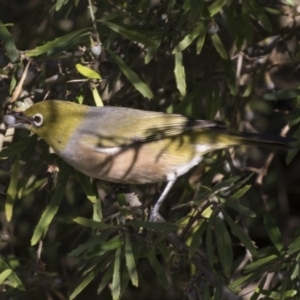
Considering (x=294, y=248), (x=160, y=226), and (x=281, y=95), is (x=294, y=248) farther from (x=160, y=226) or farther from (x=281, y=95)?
(x=281, y=95)

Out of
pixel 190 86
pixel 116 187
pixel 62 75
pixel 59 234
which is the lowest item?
pixel 59 234

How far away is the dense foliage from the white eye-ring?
3.5 inches

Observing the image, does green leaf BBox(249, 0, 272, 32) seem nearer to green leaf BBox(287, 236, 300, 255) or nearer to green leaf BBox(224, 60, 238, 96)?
green leaf BBox(224, 60, 238, 96)

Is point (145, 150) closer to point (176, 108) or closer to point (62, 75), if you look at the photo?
point (176, 108)

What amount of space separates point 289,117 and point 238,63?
788 mm

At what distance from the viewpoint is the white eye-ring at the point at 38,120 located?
147 inches

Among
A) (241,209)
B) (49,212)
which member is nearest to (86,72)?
(49,212)

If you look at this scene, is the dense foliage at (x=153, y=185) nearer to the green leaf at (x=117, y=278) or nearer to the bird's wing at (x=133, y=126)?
the green leaf at (x=117, y=278)

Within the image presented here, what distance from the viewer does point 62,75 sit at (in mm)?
3600

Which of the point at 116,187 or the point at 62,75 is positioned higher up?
the point at 62,75

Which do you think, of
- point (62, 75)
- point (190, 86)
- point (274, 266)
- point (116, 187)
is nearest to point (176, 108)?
point (190, 86)

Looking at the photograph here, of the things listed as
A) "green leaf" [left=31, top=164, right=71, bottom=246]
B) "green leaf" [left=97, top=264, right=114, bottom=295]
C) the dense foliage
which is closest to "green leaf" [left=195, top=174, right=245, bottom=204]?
the dense foliage

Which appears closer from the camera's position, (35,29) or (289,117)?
(289,117)

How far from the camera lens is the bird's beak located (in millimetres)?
3484
